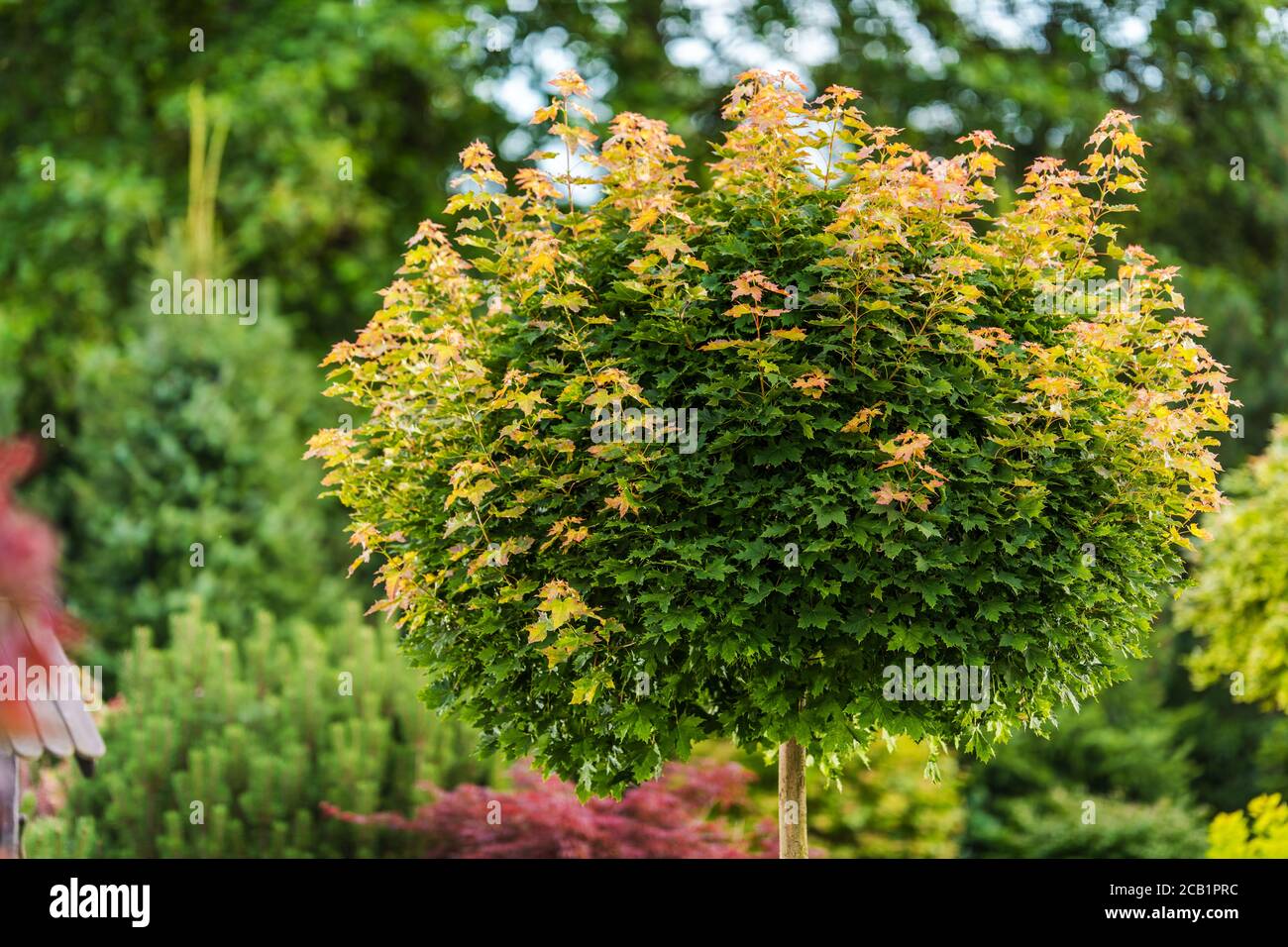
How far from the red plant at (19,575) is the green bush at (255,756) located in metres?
4.28

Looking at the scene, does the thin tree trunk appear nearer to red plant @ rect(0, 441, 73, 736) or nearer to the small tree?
the small tree

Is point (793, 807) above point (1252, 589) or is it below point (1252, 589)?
below

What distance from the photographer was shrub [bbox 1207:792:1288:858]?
612 centimetres

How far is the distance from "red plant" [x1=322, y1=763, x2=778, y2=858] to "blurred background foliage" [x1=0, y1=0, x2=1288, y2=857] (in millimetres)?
1937

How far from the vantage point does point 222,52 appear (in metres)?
13.8

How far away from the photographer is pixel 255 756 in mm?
6824
